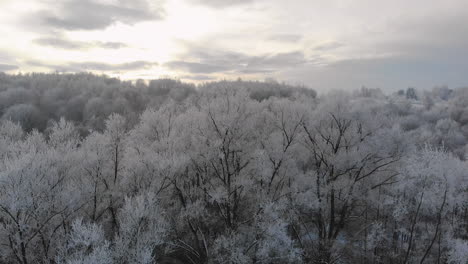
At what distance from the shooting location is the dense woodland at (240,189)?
1977 cm

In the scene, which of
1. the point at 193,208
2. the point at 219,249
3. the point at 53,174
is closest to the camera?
the point at 53,174

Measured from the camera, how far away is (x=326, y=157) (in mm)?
26406

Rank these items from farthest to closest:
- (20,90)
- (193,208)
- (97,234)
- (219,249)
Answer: (20,90), (193,208), (219,249), (97,234)

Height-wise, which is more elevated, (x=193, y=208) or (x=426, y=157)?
(x=426, y=157)

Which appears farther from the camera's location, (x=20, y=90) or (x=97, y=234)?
(x=20, y=90)

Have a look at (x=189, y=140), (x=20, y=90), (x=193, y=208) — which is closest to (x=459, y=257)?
(x=193, y=208)

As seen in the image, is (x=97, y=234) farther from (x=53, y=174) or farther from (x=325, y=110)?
(x=325, y=110)

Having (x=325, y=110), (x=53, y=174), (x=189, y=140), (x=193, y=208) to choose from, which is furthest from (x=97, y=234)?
(x=325, y=110)

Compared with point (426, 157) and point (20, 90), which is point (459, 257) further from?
point (20, 90)

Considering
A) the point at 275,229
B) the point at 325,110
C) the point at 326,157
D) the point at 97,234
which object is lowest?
the point at 275,229

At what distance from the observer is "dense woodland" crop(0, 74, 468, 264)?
19766 mm

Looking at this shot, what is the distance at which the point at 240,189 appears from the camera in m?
25.7

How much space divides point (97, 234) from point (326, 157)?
19510 millimetres

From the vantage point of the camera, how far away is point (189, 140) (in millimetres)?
28078
